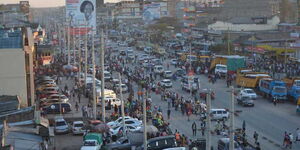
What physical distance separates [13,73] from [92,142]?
598cm

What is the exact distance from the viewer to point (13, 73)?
1903cm

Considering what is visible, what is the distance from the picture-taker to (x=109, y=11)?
127 m

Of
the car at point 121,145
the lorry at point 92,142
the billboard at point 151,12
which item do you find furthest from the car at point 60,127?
the billboard at point 151,12

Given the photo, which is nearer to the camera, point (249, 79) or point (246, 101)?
point (246, 101)

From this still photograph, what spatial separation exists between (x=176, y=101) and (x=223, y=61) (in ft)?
34.4

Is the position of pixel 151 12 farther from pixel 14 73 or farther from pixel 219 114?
pixel 219 114

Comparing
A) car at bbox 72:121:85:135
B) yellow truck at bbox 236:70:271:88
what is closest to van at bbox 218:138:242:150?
car at bbox 72:121:85:135

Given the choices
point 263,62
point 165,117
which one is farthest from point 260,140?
point 263,62

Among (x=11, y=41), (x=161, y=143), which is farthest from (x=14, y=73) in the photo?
(x=161, y=143)

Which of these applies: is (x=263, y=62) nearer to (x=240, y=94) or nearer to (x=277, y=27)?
(x=240, y=94)

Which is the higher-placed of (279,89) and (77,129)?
(279,89)

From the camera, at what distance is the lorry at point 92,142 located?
46.8 ft

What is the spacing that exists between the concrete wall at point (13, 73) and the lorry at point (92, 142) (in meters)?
5.10

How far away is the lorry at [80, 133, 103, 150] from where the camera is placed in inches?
561
